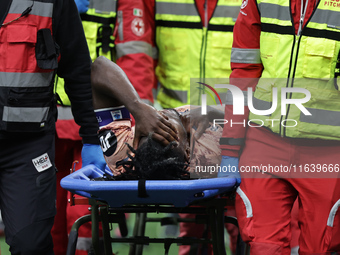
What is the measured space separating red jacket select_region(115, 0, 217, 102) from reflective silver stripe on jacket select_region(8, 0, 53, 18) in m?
1.38

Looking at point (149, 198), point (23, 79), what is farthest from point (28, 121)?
point (149, 198)

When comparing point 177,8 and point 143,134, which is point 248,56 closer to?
point 143,134

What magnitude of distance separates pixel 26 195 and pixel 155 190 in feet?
2.50

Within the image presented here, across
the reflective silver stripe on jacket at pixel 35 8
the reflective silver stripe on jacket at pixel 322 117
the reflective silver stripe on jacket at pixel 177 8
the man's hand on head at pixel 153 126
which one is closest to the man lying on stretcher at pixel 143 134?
the man's hand on head at pixel 153 126

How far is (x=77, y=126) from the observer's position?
4.32m

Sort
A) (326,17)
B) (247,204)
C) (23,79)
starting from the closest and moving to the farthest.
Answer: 1. (326,17)
2. (247,204)
3. (23,79)

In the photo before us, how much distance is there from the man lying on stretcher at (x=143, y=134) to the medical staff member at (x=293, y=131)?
342 mm

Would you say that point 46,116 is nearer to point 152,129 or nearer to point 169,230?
point 152,129

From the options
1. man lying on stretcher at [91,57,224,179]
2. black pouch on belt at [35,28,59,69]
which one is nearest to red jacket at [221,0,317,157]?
man lying on stretcher at [91,57,224,179]

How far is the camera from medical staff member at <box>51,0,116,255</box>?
4.31 m

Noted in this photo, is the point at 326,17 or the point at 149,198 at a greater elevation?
the point at 326,17

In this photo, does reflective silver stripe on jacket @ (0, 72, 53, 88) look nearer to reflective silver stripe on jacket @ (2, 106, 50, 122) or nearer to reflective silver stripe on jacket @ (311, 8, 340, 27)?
reflective silver stripe on jacket @ (2, 106, 50, 122)

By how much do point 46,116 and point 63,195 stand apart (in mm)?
1450

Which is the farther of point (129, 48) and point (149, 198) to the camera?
point (129, 48)
